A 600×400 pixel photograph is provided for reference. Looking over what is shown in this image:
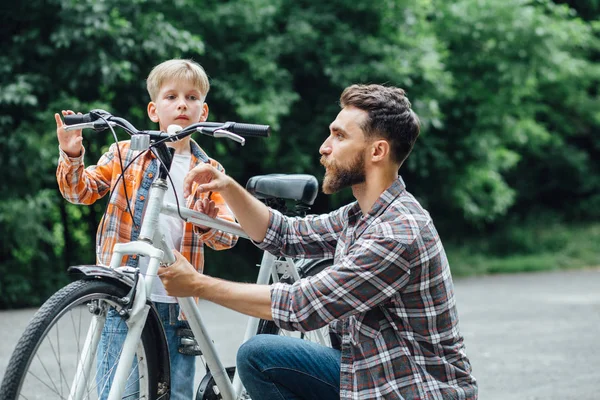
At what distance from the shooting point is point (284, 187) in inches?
139

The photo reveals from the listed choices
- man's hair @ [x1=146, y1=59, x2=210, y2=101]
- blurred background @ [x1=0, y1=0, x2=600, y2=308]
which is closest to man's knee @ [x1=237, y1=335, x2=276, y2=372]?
man's hair @ [x1=146, y1=59, x2=210, y2=101]

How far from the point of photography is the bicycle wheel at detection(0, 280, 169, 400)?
2.39 meters

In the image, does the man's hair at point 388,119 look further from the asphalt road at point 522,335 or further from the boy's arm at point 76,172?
the asphalt road at point 522,335

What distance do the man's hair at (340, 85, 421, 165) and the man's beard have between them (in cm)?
9

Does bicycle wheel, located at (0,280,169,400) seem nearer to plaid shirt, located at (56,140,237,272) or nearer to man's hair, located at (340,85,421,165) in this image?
plaid shirt, located at (56,140,237,272)

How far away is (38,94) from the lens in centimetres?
986

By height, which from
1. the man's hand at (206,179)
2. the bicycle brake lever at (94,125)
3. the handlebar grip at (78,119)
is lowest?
the man's hand at (206,179)

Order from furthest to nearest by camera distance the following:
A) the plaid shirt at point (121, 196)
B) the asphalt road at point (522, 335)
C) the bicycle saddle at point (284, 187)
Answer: the asphalt road at point (522, 335), the bicycle saddle at point (284, 187), the plaid shirt at point (121, 196)

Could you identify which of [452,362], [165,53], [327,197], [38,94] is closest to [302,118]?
[327,197]

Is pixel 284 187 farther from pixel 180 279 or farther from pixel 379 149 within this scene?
pixel 180 279

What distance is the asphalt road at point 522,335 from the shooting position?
5434 mm

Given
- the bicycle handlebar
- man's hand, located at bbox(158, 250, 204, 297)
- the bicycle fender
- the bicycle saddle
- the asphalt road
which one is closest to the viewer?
the bicycle fender

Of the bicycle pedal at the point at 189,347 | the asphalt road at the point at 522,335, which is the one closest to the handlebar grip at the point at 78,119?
the bicycle pedal at the point at 189,347

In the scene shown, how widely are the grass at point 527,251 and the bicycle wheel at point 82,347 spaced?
38.2 feet
